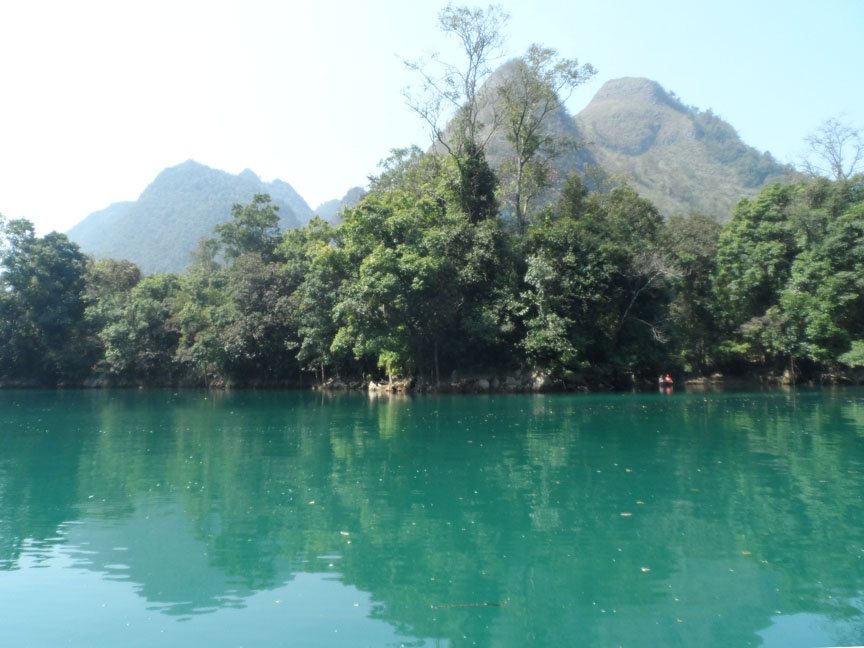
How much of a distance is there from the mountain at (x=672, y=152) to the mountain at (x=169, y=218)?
7257 cm

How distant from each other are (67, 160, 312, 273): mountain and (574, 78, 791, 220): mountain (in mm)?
72566

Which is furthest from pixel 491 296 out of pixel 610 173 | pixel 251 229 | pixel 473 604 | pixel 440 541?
pixel 610 173

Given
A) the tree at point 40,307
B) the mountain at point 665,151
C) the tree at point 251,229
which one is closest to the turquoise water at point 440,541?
the tree at point 251,229

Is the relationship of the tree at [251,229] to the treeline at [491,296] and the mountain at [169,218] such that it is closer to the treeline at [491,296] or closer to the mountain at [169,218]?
the treeline at [491,296]

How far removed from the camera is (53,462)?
14414mm

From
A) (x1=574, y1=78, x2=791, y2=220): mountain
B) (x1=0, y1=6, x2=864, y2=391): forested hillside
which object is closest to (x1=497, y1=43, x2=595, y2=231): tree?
(x1=0, y1=6, x2=864, y2=391): forested hillside

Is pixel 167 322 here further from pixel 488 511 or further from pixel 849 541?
pixel 849 541

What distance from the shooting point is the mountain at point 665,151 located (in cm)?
9888

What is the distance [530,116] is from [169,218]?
119m

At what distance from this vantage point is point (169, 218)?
138 metres

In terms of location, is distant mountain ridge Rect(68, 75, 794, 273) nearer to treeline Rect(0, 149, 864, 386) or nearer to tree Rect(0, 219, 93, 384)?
tree Rect(0, 219, 93, 384)

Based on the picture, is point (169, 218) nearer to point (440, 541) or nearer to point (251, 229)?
point (251, 229)

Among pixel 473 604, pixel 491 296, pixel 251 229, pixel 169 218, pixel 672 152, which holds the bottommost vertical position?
pixel 473 604

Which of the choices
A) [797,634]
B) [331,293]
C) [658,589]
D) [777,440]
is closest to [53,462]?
[658,589]
